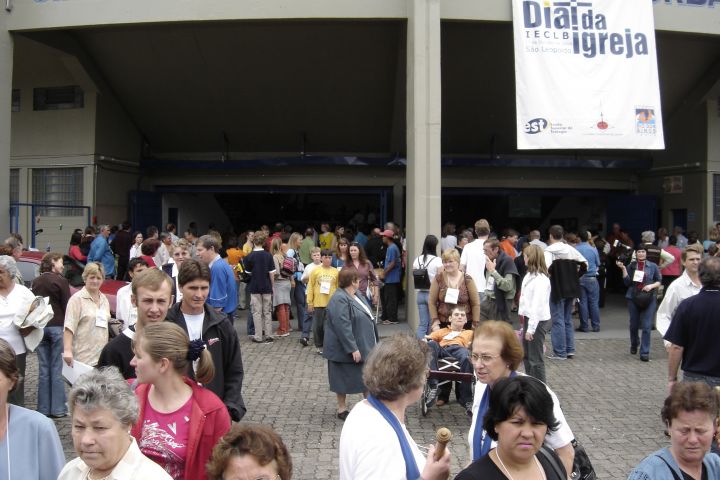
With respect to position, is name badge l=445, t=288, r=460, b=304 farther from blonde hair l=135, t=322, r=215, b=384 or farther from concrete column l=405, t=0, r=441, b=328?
blonde hair l=135, t=322, r=215, b=384

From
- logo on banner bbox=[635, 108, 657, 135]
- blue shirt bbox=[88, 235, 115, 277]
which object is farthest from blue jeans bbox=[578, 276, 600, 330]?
blue shirt bbox=[88, 235, 115, 277]

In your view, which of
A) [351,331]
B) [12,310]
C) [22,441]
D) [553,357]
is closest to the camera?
[22,441]

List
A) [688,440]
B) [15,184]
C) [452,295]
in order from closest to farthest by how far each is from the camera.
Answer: [688,440] → [452,295] → [15,184]

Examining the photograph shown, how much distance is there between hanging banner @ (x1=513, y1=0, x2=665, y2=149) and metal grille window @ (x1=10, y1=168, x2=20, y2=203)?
523 inches

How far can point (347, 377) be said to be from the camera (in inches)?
Result: 284

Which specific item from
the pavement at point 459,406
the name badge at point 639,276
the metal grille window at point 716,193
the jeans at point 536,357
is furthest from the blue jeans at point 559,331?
the metal grille window at point 716,193

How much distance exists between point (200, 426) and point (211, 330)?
109cm

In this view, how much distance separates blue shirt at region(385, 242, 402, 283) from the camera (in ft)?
43.9

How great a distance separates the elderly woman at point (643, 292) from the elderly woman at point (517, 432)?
816 cm

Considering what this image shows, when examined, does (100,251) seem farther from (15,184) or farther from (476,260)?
(476,260)

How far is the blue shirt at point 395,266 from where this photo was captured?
13.4 metres

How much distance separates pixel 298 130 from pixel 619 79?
9.34 meters

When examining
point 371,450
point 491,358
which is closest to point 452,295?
point 491,358

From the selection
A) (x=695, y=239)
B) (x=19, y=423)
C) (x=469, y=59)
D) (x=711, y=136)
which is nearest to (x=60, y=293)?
(x=19, y=423)
